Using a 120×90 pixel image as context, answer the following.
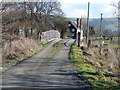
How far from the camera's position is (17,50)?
58.4 feet

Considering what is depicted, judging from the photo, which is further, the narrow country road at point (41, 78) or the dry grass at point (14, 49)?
the dry grass at point (14, 49)

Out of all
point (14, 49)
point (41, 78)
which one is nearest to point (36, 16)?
point (14, 49)

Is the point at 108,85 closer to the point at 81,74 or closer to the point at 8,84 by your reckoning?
the point at 81,74

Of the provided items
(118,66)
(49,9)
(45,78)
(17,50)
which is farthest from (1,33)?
(49,9)

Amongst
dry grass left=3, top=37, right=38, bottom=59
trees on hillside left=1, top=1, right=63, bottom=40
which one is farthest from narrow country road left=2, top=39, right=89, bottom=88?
trees on hillside left=1, top=1, right=63, bottom=40

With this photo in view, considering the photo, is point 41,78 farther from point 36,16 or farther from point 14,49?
point 36,16

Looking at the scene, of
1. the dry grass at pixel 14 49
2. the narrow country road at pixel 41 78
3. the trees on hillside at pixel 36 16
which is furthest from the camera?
the trees on hillside at pixel 36 16

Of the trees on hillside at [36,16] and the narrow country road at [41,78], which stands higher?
the trees on hillside at [36,16]

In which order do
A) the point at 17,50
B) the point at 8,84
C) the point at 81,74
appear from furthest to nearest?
the point at 17,50
the point at 81,74
the point at 8,84

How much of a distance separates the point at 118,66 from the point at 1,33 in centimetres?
860

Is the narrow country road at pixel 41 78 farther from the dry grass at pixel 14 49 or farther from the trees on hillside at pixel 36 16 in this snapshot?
the trees on hillside at pixel 36 16

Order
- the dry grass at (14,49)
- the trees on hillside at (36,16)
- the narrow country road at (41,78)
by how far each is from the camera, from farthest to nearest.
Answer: the trees on hillside at (36,16), the dry grass at (14,49), the narrow country road at (41,78)

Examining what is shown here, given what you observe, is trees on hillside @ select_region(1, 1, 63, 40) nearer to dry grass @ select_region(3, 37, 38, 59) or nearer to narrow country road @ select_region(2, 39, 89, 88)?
dry grass @ select_region(3, 37, 38, 59)

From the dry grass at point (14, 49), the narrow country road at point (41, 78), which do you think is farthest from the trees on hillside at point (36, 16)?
the narrow country road at point (41, 78)
